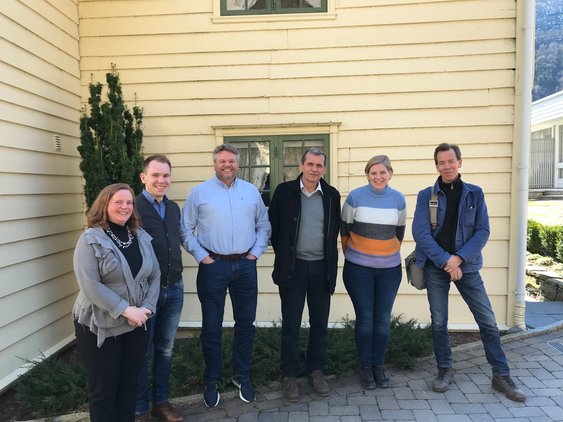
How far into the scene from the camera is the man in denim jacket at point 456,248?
315cm

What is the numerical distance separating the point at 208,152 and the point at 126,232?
243cm

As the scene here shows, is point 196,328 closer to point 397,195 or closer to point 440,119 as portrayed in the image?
point 397,195

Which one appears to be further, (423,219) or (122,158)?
(122,158)

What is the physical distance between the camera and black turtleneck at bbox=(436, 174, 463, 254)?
3.20m

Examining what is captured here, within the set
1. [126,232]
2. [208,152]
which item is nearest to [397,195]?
[126,232]

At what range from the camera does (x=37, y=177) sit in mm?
3900

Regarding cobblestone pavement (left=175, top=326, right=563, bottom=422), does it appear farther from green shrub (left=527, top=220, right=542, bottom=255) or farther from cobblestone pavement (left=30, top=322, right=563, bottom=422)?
green shrub (left=527, top=220, right=542, bottom=255)

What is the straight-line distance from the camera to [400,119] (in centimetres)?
455

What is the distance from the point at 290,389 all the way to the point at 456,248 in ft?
5.43

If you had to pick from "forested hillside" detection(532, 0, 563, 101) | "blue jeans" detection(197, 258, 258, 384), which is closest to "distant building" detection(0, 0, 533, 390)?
"blue jeans" detection(197, 258, 258, 384)

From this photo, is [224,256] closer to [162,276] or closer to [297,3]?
[162,276]

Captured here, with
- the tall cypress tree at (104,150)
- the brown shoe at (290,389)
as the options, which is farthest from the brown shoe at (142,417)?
the tall cypress tree at (104,150)

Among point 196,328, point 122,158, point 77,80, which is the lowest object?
point 196,328

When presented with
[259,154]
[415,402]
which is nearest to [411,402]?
[415,402]
